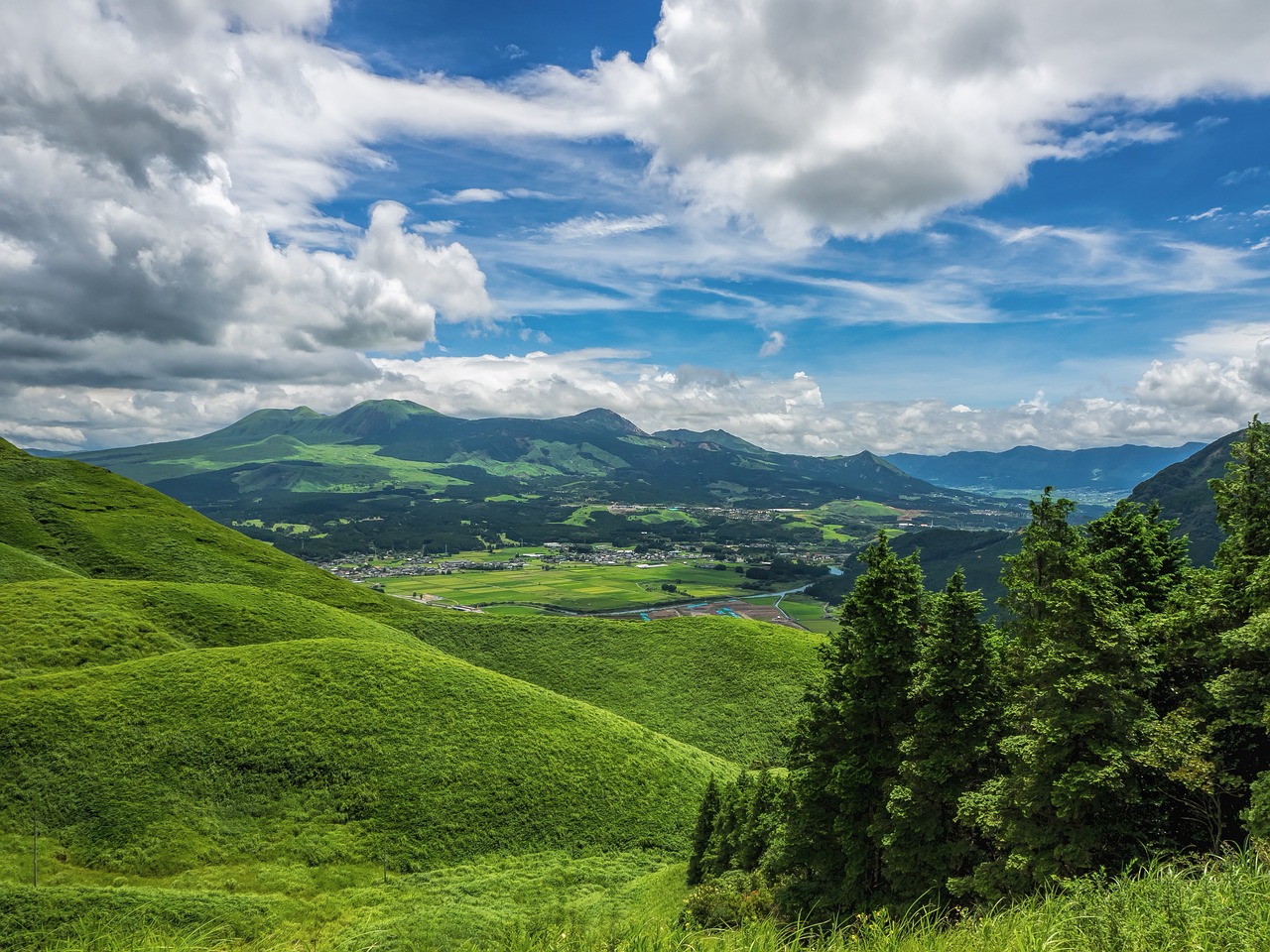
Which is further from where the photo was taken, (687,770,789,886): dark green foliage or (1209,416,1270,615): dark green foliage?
(687,770,789,886): dark green foliage

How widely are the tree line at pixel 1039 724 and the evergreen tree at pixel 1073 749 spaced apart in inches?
2.5

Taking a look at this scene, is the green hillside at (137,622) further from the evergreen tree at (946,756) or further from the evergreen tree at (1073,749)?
the evergreen tree at (1073,749)

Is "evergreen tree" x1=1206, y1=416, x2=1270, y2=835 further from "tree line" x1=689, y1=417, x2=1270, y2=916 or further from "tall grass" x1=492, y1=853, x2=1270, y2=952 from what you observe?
"tall grass" x1=492, y1=853, x2=1270, y2=952

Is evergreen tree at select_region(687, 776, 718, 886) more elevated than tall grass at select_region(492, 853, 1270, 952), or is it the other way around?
tall grass at select_region(492, 853, 1270, 952)

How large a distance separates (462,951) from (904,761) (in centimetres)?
2094

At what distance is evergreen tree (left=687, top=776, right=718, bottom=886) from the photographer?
38.2 meters

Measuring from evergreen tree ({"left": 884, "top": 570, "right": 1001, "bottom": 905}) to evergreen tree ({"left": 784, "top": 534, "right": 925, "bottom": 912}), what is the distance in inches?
57.5

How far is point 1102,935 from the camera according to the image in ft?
22.9

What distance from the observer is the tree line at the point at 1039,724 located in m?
19.6

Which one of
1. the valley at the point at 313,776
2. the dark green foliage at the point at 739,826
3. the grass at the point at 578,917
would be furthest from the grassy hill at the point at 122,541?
the dark green foliage at the point at 739,826

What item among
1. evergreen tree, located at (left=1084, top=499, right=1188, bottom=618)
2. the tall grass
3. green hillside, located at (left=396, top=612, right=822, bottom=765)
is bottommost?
green hillside, located at (left=396, top=612, right=822, bottom=765)

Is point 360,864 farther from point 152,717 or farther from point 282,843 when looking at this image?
point 152,717

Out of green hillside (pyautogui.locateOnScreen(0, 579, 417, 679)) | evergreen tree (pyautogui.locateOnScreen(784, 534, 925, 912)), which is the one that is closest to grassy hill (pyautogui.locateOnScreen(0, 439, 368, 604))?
green hillside (pyautogui.locateOnScreen(0, 579, 417, 679))

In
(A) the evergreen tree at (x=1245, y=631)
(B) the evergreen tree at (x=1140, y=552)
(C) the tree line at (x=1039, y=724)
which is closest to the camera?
(A) the evergreen tree at (x=1245, y=631)
